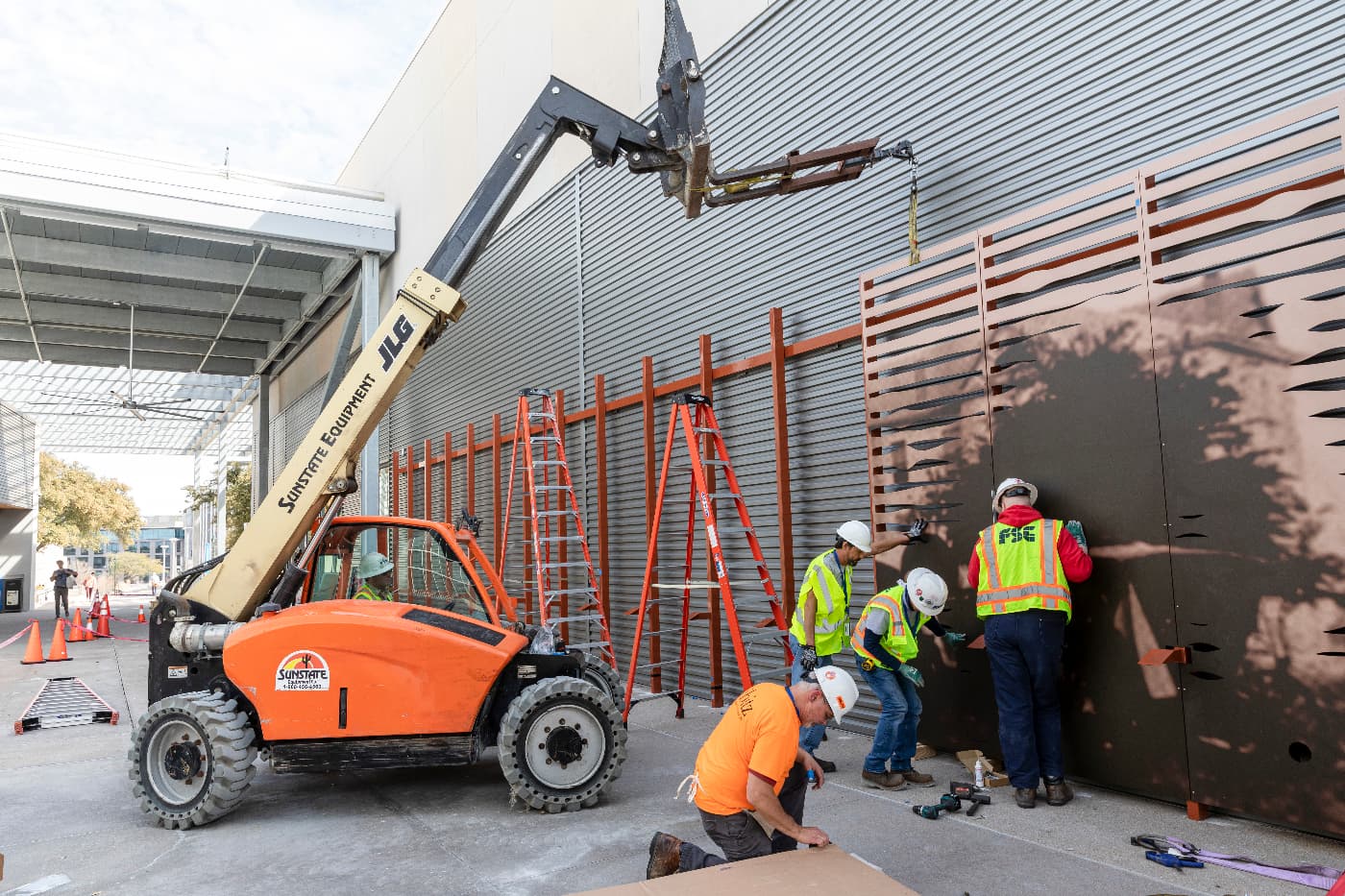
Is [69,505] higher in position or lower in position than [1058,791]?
higher

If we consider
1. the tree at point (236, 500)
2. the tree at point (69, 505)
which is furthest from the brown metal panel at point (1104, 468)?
the tree at point (69, 505)

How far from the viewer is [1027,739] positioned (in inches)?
210

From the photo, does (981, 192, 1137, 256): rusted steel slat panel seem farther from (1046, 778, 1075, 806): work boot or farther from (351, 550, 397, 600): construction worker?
(351, 550, 397, 600): construction worker

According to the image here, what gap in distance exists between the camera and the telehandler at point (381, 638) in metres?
5.60

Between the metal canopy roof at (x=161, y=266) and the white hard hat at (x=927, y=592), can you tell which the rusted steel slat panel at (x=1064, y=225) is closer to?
the white hard hat at (x=927, y=592)

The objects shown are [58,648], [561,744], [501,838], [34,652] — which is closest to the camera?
[501,838]

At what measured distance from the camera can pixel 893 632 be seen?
5879 mm

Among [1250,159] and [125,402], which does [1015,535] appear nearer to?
[1250,159]

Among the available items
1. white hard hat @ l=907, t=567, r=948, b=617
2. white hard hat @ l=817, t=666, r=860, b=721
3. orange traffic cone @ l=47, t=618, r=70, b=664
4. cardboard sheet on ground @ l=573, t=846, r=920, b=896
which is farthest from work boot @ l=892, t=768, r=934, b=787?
orange traffic cone @ l=47, t=618, r=70, b=664

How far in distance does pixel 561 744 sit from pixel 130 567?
120m

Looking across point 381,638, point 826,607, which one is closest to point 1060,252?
point 826,607

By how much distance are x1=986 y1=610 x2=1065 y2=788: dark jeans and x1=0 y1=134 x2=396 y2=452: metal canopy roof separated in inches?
608

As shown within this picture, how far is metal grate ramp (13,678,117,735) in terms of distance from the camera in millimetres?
9086

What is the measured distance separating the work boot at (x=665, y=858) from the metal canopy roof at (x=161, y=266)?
614 inches
